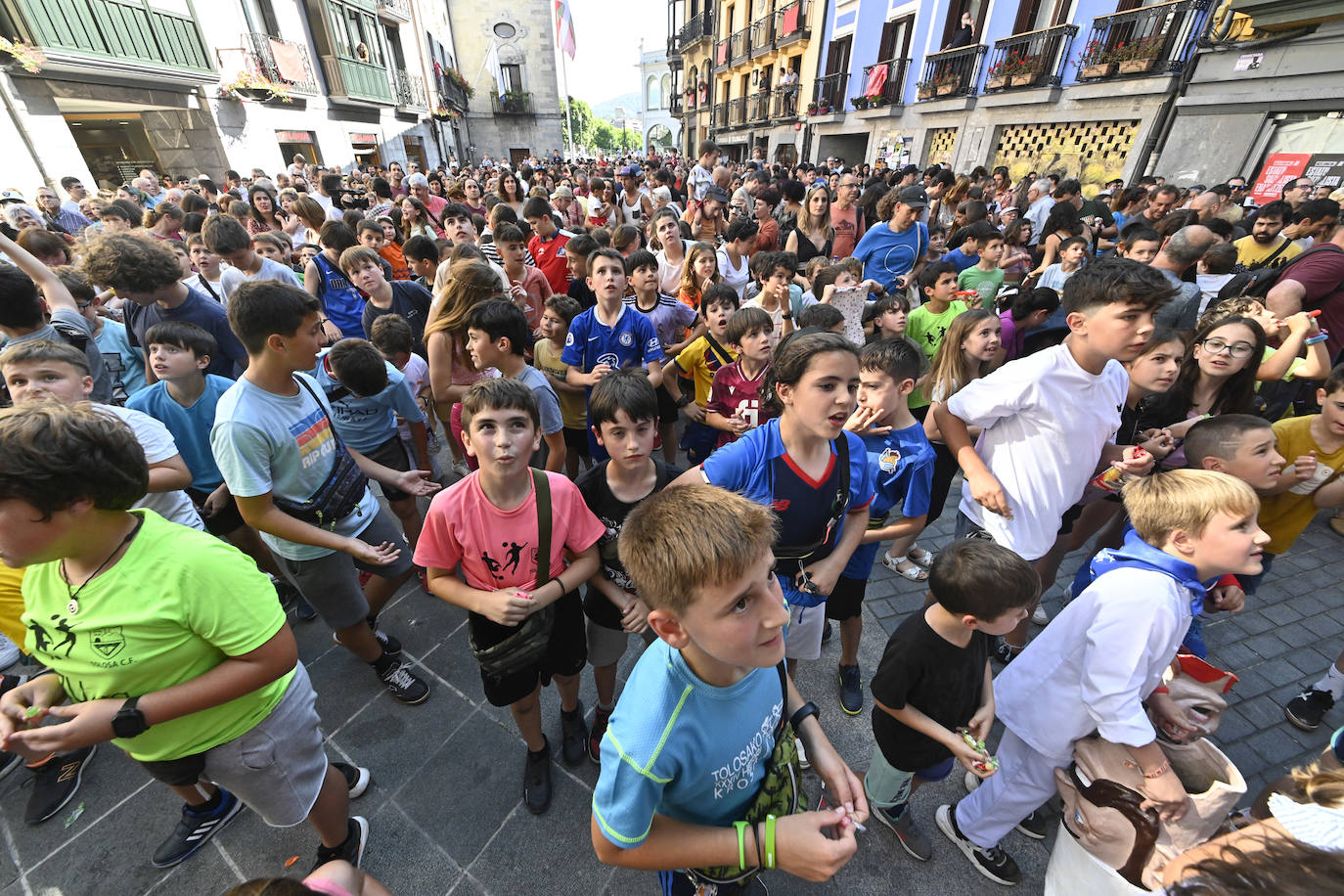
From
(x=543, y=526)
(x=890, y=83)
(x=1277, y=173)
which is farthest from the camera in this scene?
(x=890, y=83)

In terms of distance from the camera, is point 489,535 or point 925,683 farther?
point 489,535

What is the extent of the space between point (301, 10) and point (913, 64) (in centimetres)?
2068

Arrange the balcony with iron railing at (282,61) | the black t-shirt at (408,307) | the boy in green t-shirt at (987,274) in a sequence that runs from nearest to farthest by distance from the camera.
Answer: the black t-shirt at (408,307) → the boy in green t-shirt at (987,274) → the balcony with iron railing at (282,61)

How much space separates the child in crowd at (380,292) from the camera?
14.1 ft

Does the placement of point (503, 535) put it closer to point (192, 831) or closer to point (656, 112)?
point (192, 831)

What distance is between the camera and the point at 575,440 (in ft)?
13.7

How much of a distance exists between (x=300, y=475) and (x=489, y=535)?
109 centimetres

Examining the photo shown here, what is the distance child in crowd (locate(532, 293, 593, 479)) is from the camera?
3.93 m

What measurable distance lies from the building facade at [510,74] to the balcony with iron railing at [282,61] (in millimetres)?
18456

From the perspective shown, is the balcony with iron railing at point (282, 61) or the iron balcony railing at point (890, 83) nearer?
the balcony with iron railing at point (282, 61)

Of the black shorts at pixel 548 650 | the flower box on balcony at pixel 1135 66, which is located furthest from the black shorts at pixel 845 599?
the flower box on balcony at pixel 1135 66

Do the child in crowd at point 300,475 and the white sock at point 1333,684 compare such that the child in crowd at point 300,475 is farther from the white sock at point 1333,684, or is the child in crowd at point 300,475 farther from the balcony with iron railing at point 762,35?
the balcony with iron railing at point 762,35

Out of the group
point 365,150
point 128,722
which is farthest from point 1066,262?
point 365,150

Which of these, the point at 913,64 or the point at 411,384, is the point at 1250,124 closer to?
the point at 913,64
